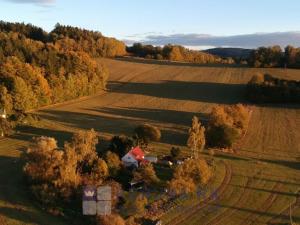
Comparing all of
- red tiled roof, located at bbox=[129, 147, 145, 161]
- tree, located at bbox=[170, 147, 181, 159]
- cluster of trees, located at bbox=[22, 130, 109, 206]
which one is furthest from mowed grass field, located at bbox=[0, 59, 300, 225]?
red tiled roof, located at bbox=[129, 147, 145, 161]

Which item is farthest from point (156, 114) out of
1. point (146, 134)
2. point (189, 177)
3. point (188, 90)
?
point (189, 177)

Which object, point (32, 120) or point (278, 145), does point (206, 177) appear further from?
point (32, 120)

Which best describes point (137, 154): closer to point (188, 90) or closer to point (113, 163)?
point (113, 163)

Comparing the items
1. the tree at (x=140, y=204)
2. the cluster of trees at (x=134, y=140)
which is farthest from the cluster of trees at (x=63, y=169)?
the cluster of trees at (x=134, y=140)

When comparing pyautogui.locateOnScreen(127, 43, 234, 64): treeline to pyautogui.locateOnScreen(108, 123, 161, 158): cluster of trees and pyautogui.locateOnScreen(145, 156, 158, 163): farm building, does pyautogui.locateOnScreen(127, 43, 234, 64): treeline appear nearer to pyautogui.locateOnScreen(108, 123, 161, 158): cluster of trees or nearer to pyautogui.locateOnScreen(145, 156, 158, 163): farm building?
pyautogui.locateOnScreen(108, 123, 161, 158): cluster of trees

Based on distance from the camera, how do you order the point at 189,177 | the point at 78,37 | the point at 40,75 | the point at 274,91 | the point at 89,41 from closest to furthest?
the point at 189,177 < the point at 40,75 < the point at 274,91 < the point at 89,41 < the point at 78,37

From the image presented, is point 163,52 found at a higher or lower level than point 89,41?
lower

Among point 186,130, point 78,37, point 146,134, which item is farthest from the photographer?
point 78,37

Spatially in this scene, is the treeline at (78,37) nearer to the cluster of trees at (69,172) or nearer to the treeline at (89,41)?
the treeline at (89,41)
